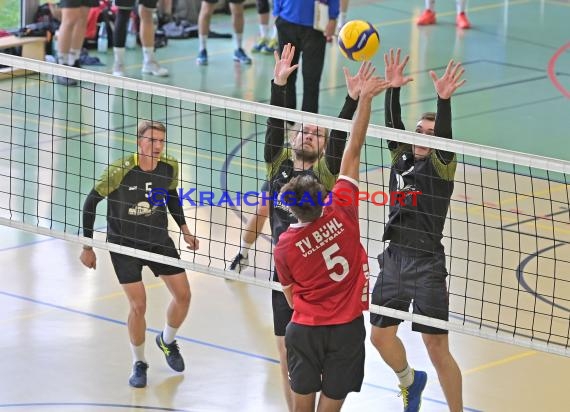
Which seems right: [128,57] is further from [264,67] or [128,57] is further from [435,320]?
[435,320]

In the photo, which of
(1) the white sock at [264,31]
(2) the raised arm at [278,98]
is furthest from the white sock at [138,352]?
(1) the white sock at [264,31]

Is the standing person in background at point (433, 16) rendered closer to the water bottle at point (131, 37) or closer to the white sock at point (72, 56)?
the water bottle at point (131, 37)

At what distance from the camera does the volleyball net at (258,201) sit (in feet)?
24.6

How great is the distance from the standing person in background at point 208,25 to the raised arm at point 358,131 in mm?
11253

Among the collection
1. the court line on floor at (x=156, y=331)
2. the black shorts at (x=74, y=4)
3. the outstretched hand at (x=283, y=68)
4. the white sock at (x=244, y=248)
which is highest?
the outstretched hand at (x=283, y=68)

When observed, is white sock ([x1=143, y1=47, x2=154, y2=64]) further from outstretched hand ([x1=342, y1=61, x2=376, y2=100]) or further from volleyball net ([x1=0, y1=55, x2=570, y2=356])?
outstretched hand ([x1=342, y1=61, x2=376, y2=100])

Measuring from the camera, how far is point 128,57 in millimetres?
18078

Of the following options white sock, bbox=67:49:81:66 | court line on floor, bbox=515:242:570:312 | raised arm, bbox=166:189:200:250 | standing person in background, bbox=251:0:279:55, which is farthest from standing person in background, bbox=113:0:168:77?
raised arm, bbox=166:189:200:250

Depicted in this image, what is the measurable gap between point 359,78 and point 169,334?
2555 millimetres

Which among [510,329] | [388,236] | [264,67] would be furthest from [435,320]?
[264,67]

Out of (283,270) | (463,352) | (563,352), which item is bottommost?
(463,352)

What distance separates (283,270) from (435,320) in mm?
1298

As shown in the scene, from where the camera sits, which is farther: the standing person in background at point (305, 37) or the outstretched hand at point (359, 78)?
the standing person in background at point (305, 37)

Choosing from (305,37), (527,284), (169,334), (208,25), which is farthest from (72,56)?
(169,334)
